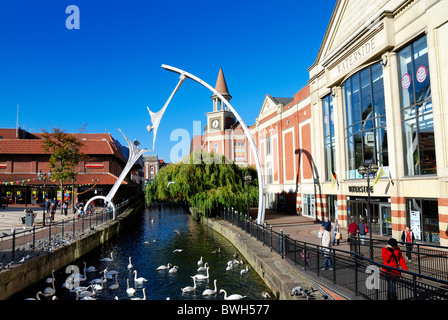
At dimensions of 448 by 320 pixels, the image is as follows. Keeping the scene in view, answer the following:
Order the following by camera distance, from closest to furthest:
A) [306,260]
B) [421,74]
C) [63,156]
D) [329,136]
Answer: [306,260] < [421,74] < [329,136] < [63,156]

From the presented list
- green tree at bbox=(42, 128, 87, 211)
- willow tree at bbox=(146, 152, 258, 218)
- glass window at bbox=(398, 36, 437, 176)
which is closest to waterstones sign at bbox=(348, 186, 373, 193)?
glass window at bbox=(398, 36, 437, 176)

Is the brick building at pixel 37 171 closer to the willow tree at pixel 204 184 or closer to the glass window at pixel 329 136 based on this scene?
the willow tree at pixel 204 184

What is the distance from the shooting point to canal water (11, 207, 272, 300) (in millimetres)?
11555

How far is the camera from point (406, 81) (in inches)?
647

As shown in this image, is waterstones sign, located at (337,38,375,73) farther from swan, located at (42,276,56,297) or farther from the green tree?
the green tree

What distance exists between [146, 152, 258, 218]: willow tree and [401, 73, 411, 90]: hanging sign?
14886mm

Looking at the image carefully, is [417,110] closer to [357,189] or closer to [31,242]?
[357,189]

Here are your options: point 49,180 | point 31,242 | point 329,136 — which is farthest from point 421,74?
point 49,180

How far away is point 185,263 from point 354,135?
45.3ft

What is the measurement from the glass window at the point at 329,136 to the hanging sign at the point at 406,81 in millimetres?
7877

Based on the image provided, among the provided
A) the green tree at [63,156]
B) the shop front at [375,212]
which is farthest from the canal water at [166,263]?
the green tree at [63,156]

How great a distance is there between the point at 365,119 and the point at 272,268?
Answer: 13.1 metres

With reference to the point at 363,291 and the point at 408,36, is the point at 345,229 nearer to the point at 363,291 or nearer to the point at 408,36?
the point at 408,36

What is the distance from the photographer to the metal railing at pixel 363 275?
19.1ft
